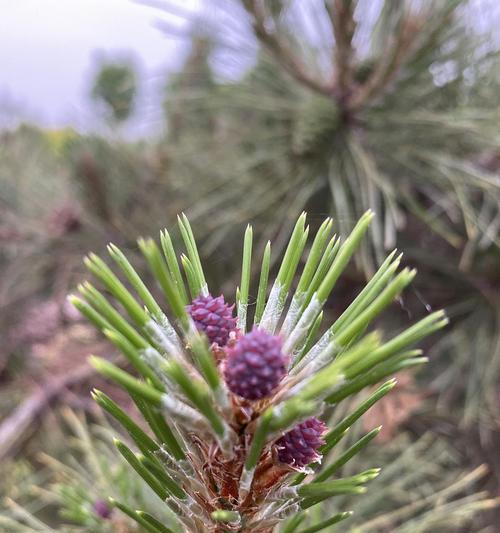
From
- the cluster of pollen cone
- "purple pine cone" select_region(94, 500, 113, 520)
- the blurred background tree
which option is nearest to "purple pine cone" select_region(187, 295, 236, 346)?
the cluster of pollen cone

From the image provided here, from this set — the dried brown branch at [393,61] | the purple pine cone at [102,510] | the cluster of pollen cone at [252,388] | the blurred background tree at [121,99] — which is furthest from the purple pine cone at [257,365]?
the blurred background tree at [121,99]

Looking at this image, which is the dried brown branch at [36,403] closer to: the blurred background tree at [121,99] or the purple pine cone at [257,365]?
the blurred background tree at [121,99]

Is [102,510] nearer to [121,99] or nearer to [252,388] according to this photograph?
[252,388]

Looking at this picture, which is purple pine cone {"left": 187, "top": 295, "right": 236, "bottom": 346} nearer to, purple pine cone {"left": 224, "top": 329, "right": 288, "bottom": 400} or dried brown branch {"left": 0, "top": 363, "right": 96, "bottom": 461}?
purple pine cone {"left": 224, "top": 329, "right": 288, "bottom": 400}

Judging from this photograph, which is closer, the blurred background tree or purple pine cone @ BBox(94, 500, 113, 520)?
purple pine cone @ BBox(94, 500, 113, 520)

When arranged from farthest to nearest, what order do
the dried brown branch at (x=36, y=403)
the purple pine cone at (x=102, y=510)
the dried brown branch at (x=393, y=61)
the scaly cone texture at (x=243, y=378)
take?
1. the dried brown branch at (x=36, y=403)
2. the dried brown branch at (x=393, y=61)
3. the purple pine cone at (x=102, y=510)
4. the scaly cone texture at (x=243, y=378)
